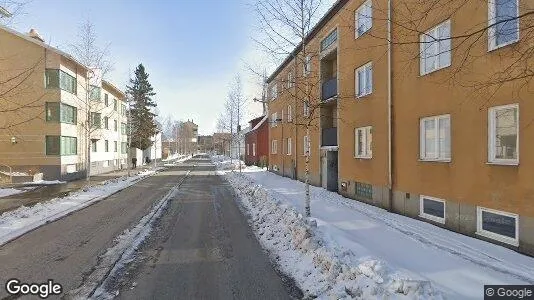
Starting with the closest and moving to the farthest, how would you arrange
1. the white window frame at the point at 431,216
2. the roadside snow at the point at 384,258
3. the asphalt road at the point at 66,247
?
the roadside snow at the point at 384,258
the asphalt road at the point at 66,247
the white window frame at the point at 431,216

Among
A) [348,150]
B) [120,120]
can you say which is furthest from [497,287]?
[120,120]

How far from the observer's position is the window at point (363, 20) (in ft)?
50.0

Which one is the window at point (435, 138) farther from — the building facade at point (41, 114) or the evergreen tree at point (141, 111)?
the evergreen tree at point (141, 111)

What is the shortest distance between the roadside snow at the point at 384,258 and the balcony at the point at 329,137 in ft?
27.0

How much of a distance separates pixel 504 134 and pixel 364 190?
7.58m

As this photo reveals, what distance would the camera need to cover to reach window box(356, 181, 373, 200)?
15.2 metres

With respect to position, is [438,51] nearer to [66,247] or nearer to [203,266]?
[203,266]

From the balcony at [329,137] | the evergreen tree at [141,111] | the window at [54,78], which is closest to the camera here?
the balcony at [329,137]

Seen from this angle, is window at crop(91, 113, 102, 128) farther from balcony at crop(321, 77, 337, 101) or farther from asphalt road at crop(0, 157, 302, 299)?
asphalt road at crop(0, 157, 302, 299)

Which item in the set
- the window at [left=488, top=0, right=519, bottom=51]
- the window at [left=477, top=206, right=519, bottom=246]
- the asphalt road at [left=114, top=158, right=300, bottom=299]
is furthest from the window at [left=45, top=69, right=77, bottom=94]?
the window at [left=477, top=206, right=519, bottom=246]

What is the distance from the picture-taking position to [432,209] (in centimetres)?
1121

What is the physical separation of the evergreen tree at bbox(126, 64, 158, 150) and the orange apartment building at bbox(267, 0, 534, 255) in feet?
142

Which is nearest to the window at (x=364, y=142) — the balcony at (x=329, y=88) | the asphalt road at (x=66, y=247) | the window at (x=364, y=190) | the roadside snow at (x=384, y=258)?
the window at (x=364, y=190)

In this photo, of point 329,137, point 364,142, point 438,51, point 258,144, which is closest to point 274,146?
point 258,144
